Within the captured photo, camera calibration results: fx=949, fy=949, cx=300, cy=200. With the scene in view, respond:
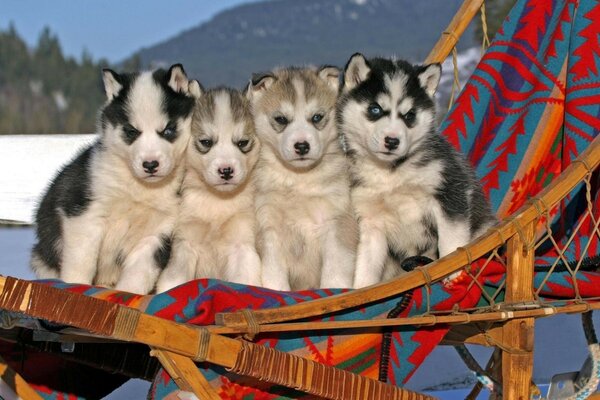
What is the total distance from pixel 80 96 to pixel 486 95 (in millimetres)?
21061

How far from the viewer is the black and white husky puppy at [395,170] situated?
342 cm

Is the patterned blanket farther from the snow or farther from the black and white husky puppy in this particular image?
the snow

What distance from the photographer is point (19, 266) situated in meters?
7.52

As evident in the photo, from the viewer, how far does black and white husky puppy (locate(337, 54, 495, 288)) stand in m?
3.42

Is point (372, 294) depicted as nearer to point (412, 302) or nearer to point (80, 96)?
point (412, 302)

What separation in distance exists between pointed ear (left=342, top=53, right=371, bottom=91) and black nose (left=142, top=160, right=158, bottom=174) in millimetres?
766

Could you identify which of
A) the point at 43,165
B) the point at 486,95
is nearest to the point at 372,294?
the point at 486,95

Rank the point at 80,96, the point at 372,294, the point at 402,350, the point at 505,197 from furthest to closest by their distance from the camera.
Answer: the point at 80,96
the point at 505,197
the point at 402,350
the point at 372,294

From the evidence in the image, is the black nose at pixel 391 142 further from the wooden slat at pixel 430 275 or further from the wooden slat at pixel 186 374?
the wooden slat at pixel 186 374

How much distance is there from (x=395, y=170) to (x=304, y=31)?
6715cm

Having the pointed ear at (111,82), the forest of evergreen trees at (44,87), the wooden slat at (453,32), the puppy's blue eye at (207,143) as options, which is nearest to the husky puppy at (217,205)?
the puppy's blue eye at (207,143)

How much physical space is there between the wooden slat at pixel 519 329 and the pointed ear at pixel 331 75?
42.9 inches

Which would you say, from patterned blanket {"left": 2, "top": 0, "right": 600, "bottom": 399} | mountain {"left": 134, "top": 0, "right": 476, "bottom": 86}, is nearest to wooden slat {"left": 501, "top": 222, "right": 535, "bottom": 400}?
patterned blanket {"left": 2, "top": 0, "right": 600, "bottom": 399}

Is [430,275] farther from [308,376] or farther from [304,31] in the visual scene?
[304,31]
